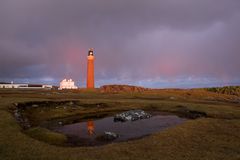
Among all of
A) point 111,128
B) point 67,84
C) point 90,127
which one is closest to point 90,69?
point 67,84

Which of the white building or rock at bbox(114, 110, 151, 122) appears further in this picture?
the white building

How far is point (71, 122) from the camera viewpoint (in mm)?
37406

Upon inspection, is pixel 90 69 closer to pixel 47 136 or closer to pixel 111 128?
pixel 111 128

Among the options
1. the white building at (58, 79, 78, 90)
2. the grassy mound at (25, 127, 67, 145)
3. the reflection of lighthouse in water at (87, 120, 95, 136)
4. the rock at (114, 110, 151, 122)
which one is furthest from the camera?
the white building at (58, 79, 78, 90)

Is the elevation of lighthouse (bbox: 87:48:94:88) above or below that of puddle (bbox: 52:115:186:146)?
above

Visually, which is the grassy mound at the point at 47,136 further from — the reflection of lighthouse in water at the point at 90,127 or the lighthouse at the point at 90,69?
the lighthouse at the point at 90,69

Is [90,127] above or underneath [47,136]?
underneath

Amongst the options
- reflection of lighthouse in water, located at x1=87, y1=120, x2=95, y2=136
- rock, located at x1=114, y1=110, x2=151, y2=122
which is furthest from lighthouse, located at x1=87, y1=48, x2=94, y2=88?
reflection of lighthouse in water, located at x1=87, y1=120, x2=95, y2=136

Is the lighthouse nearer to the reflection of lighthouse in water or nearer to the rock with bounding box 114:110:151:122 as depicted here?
the rock with bounding box 114:110:151:122

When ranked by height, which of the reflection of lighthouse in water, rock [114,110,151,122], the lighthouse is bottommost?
the reflection of lighthouse in water

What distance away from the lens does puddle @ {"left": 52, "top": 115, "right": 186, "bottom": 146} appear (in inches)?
1042

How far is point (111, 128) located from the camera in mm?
33219

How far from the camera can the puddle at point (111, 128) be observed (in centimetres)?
2647

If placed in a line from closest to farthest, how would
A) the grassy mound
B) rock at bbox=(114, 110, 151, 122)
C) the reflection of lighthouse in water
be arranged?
the grassy mound, the reflection of lighthouse in water, rock at bbox=(114, 110, 151, 122)
